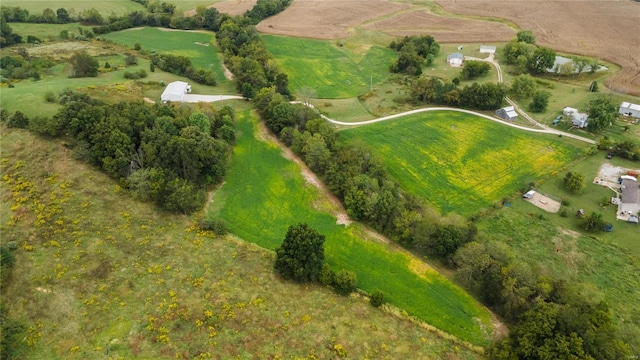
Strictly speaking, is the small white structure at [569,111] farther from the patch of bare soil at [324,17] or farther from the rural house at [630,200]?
the patch of bare soil at [324,17]

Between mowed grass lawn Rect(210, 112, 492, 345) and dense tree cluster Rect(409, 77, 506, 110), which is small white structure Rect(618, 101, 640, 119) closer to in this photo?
dense tree cluster Rect(409, 77, 506, 110)

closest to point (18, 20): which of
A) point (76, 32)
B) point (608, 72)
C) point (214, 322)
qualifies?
point (76, 32)

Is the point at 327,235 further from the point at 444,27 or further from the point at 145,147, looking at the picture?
the point at 444,27

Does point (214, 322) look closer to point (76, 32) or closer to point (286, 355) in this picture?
point (286, 355)

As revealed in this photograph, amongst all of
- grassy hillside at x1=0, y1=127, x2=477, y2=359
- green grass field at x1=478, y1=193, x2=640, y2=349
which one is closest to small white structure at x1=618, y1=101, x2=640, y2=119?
green grass field at x1=478, y1=193, x2=640, y2=349

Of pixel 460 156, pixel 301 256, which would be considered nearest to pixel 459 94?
pixel 460 156

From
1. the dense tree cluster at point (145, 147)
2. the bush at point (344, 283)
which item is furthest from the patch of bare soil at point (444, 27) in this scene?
the bush at point (344, 283)
